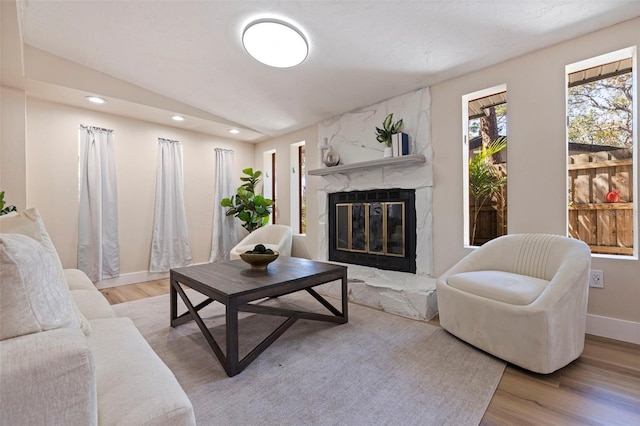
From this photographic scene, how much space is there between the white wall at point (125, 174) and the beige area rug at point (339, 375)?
2094mm

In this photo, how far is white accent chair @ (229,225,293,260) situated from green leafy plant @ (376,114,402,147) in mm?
1897

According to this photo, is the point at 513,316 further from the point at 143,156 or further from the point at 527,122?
the point at 143,156

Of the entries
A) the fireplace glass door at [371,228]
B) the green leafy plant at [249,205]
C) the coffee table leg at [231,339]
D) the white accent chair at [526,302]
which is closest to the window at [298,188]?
the green leafy plant at [249,205]

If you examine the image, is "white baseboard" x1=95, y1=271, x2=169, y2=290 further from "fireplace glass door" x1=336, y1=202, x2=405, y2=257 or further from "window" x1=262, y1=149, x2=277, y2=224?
"fireplace glass door" x1=336, y1=202, x2=405, y2=257

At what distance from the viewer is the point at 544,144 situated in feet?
7.89

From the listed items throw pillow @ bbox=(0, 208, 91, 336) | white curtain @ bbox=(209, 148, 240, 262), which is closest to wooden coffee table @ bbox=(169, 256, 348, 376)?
throw pillow @ bbox=(0, 208, 91, 336)

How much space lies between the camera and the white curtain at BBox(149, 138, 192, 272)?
4234 millimetres

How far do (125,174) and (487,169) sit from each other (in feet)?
15.3

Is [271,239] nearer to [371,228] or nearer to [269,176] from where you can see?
[269,176]

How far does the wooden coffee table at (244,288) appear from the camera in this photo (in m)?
1.71

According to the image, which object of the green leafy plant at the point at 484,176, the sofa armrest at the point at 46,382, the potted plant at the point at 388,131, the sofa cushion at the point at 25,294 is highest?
the potted plant at the point at 388,131

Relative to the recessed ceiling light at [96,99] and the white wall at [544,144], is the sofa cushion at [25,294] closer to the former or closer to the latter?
the white wall at [544,144]

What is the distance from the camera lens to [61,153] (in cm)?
353

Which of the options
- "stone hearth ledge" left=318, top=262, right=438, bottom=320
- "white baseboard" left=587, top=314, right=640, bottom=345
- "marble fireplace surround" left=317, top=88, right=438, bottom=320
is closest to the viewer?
"white baseboard" left=587, top=314, right=640, bottom=345
